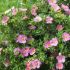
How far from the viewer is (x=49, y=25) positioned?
3.29 m

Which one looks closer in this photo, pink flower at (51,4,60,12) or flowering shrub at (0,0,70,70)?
flowering shrub at (0,0,70,70)

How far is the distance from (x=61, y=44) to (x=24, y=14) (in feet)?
1.59

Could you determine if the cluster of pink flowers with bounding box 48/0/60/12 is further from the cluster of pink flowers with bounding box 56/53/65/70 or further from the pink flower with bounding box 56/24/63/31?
the cluster of pink flowers with bounding box 56/53/65/70

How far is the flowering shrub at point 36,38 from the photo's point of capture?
3215mm

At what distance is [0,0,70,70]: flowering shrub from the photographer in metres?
3.21

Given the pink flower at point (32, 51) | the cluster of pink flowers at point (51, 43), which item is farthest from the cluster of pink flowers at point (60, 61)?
the pink flower at point (32, 51)

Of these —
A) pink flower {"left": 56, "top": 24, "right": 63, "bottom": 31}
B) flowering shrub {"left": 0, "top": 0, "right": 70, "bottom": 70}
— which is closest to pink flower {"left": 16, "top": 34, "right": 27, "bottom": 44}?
flowering shrub {"left": 0, "top": 0, "right": 70, "bottom": 70}

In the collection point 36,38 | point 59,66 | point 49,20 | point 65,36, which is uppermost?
point 49,20

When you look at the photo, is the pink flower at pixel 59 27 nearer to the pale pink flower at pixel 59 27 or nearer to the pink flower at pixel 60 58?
the pale pink flower at pixel 59 27

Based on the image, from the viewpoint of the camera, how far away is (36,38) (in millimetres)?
3371

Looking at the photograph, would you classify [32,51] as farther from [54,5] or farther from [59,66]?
[54,5]

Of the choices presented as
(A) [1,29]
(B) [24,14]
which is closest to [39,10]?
(B) [24,14]

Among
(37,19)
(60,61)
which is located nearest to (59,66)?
(60,61)

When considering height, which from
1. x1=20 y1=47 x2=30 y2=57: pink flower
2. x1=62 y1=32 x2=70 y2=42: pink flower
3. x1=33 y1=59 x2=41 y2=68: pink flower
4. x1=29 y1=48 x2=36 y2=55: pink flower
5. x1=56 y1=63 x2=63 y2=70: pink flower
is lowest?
x1=56 y1=63 x2=63 y2=70: pink flower
